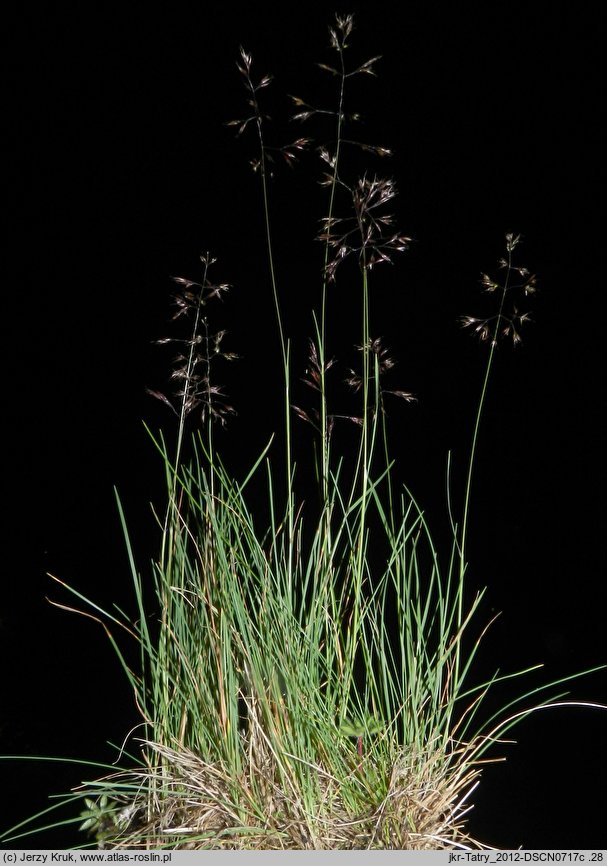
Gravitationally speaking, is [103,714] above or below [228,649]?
below

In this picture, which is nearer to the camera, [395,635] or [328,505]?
[328,505]

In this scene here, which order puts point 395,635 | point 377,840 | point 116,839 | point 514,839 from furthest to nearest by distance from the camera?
1. point 395,635
2. point 514,839
3. point 116,839
4. point 377,840

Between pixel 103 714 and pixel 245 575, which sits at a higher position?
pixel 245 575

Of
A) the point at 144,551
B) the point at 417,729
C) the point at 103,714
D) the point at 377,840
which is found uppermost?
the point at 144,551

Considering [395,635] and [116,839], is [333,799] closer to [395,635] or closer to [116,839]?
[116,839]

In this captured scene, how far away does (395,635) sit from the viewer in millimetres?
2422

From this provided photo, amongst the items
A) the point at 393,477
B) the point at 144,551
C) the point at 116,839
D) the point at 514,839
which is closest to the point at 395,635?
the point at 393,477

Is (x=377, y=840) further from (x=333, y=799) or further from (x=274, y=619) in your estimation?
(x=274, y=619)

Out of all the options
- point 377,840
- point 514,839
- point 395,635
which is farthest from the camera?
point 395,635

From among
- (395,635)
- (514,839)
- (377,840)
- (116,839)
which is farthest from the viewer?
(395,635)

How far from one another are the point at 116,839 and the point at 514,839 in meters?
1.19

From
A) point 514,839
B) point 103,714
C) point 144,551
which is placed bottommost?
point 514,839

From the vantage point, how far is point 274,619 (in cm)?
170

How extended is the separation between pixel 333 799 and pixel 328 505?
59 cm
